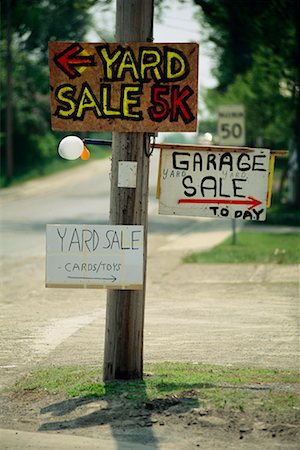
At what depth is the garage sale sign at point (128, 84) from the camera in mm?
8375

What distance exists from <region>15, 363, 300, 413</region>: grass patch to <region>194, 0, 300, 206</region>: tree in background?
21.7 metres

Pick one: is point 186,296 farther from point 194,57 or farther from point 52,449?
point 52,449

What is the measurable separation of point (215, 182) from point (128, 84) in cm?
109

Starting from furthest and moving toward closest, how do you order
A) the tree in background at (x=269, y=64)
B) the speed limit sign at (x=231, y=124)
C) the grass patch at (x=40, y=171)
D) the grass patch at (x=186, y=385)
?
1. the grass patch at (x=40, y=171)
2. the tree in background at (x=269, y=64)
3. the speed limit sign at (x=231, y=124)
4. the grass patch at (x=186, y=385)

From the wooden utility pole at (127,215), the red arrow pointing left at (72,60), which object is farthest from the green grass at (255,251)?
the red arrow pointing left at (72,60)

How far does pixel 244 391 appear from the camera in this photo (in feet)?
26.7

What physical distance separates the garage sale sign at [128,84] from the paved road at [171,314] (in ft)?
7.79

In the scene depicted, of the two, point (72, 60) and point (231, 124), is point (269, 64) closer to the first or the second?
point (231, 124)

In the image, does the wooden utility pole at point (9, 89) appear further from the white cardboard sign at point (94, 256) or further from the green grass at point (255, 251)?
the white cardboard sign at point (94, 256)

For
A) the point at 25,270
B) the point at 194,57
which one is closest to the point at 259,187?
the point at 194,57

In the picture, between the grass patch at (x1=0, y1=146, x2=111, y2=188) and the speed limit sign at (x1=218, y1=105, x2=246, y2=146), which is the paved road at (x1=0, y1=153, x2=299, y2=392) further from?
the grass patch at (x1=0, y1=146, x2=111, y2=188)

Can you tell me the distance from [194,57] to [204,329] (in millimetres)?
3939

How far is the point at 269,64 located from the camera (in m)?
34.1

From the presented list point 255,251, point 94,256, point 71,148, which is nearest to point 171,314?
point 94,256
